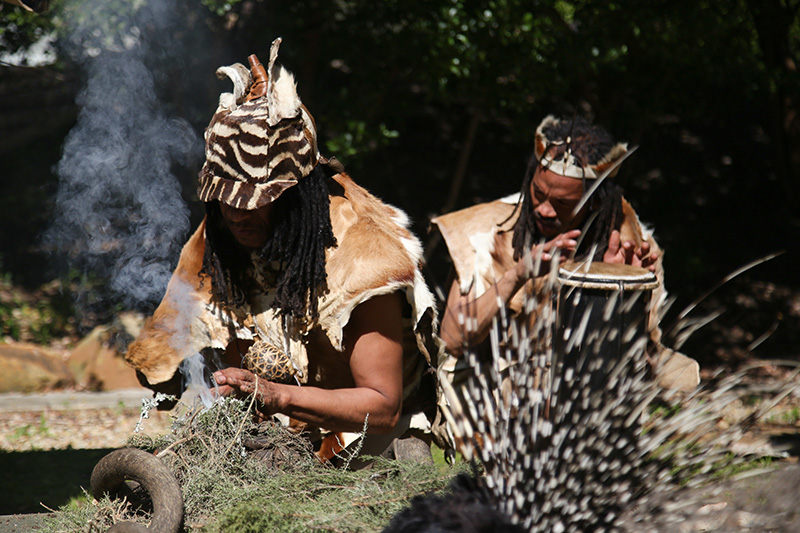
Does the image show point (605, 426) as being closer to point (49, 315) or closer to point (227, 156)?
point (227, 156)

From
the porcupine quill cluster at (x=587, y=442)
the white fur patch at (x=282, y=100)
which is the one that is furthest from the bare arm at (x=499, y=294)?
the white fur patch at (x=282, y=100)

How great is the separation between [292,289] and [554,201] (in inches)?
46.1

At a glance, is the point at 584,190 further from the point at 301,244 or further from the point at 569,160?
the point at 301,244

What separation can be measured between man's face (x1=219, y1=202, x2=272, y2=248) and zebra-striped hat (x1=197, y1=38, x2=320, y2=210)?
7cm

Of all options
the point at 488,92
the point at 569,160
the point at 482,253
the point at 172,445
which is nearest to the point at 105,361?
the point at 488,92

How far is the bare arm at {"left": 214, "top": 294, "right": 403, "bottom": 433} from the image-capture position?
2.51 m

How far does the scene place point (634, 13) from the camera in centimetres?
592

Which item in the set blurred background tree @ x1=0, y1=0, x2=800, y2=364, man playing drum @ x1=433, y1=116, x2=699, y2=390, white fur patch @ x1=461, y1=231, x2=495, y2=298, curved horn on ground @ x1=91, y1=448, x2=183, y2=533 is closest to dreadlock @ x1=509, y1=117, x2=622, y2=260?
man playing drum @ x1=433, y1=116, x2=699, y2=390

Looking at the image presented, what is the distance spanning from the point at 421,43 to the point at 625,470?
4.61 m

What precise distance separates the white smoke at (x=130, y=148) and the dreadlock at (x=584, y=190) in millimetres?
1607

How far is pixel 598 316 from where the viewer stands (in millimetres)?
2283

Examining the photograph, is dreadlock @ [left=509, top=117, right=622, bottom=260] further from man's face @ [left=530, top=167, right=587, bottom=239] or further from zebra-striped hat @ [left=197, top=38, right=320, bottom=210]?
zebra-striped hat @ [left=197, top=38, right=320, bottom=210]

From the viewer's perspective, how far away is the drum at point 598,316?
6.84 ft

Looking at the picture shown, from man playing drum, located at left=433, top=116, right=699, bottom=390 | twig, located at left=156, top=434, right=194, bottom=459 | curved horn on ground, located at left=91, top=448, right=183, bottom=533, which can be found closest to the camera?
curved horn on ground, located at left=91, top=448, right=183, bottom=533
